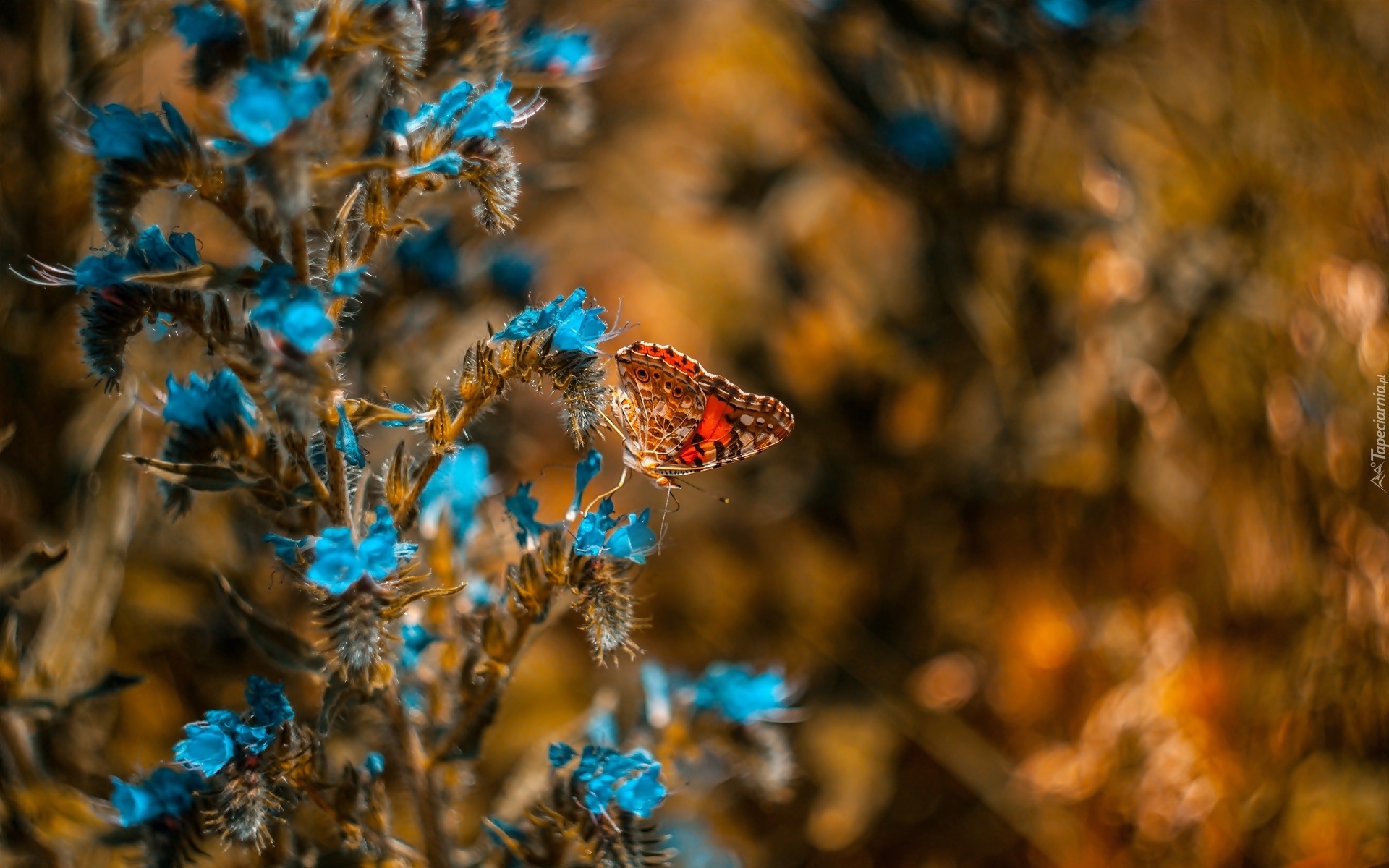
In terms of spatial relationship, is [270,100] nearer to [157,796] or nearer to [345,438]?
[345,438]

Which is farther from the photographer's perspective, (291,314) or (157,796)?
(157,796)

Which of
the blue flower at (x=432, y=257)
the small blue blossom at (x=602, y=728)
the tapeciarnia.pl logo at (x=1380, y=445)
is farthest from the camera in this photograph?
the tapeciarnia.pl logo at (x=1380, y=445)

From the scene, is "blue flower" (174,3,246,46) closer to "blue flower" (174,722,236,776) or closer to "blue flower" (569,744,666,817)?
"blue flower" (174,722,236,776)

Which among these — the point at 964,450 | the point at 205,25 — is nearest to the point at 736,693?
the point at 205,25

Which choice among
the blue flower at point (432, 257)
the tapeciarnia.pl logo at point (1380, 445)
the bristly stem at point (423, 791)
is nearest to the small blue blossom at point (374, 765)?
the bristly stem at point (423, 791)

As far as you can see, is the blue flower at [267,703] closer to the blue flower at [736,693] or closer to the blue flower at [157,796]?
the blue flower at [157,796]

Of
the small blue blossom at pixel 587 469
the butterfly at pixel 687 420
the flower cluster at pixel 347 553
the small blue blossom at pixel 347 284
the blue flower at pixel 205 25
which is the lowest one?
the butterfly at pixel 687 420
